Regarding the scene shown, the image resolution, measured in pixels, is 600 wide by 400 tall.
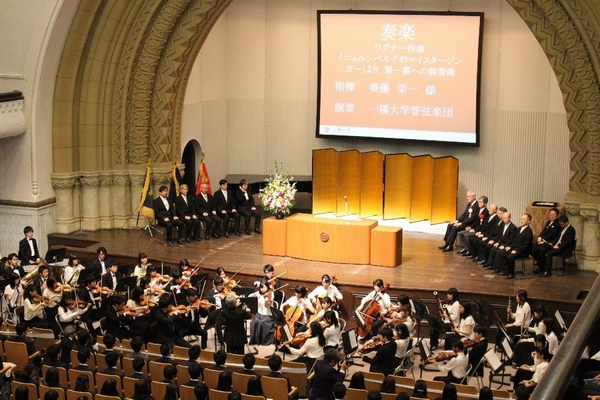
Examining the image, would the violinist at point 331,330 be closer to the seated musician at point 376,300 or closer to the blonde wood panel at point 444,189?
the seated musician at point 376,300

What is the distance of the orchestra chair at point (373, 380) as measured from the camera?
10828mm

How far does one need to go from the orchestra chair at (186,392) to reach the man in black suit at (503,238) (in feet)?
26.1

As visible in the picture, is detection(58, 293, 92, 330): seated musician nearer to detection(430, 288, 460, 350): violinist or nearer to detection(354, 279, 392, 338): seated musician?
detection(354, 279, 392, 338): seated musician

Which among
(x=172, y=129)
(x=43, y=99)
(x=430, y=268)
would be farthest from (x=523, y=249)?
(x=43, y=99)

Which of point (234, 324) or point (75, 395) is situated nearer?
point (75, 395)

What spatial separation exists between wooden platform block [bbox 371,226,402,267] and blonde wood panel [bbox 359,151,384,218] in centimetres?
402

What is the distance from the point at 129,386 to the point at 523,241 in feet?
27.1

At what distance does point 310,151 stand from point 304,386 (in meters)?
11.5

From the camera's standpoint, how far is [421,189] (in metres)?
20.3

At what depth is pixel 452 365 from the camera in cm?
1159

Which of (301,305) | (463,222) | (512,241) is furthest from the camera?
(463,222)

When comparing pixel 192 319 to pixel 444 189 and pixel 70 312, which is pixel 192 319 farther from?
pixel 444 189

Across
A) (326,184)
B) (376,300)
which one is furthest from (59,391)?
(326,184)

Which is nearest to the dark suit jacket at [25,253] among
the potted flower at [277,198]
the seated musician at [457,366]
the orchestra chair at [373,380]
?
the potted flower at [277,198]
